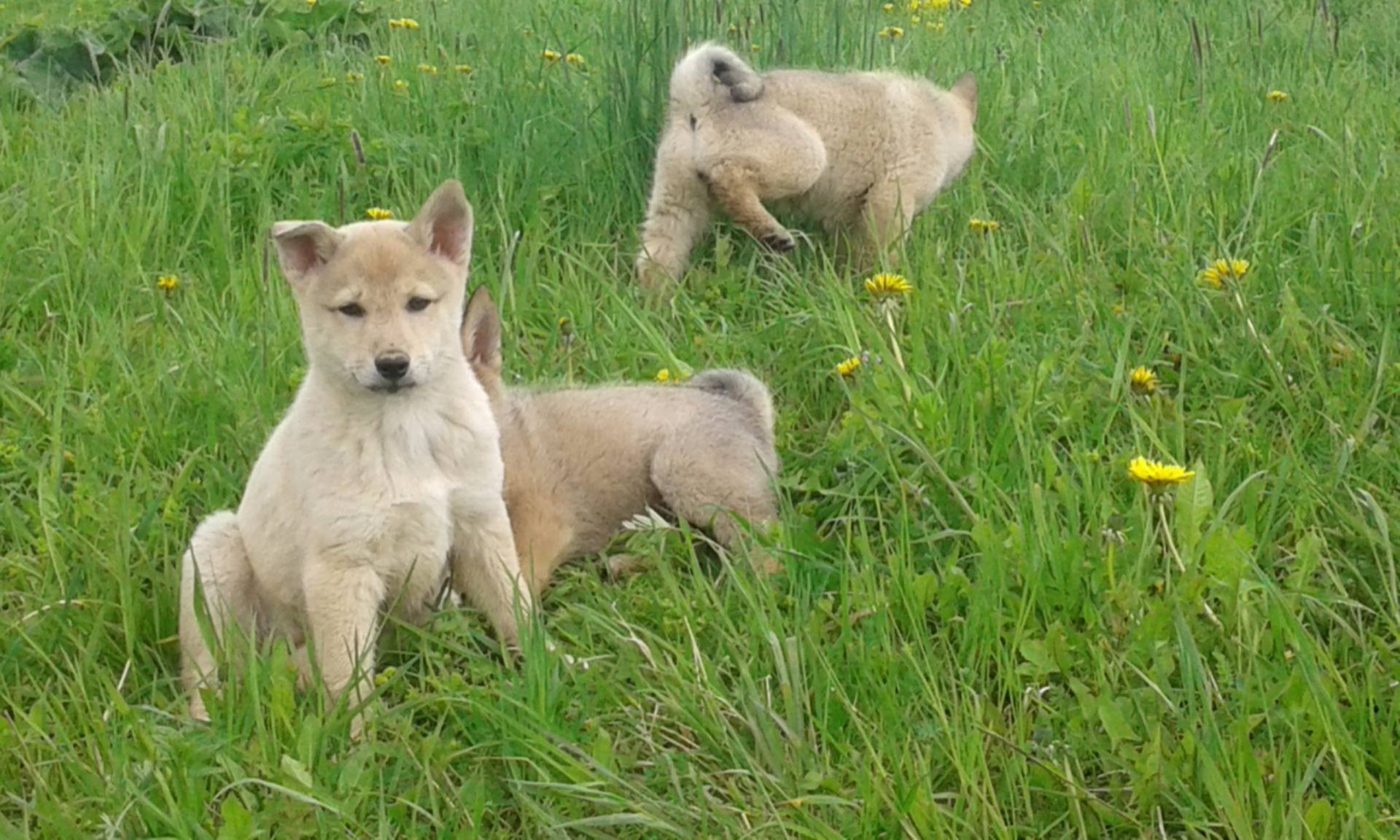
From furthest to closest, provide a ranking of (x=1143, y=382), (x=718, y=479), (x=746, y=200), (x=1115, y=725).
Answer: (x=746, y=200), (x=718, y=479), (x=1143, y=382), (x=1115, y=725)

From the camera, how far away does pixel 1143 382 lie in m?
3.36

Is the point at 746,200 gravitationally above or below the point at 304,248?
below

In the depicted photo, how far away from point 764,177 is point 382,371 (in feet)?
7.29

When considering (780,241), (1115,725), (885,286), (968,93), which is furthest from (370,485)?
(968,93)

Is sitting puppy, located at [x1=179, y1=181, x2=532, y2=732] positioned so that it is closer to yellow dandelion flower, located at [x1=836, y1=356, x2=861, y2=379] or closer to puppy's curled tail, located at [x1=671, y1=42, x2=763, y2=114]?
yellow dandelion flower, located at [x1=836, y1=356, x2=861, y2=379]

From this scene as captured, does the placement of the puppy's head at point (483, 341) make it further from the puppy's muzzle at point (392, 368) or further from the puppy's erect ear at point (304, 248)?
the puppy's muzzle at point (392, 368)

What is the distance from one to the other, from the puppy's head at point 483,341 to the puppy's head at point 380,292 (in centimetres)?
53

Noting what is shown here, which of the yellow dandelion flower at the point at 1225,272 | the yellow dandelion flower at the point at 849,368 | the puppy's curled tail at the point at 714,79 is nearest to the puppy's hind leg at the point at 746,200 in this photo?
the puppy's curled tail at the point at 714,79

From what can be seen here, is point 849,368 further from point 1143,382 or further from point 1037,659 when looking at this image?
point 1037,659

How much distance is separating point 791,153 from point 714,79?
0.35 m

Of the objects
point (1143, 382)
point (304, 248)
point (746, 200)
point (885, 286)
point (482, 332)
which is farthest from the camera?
point (746, 200)

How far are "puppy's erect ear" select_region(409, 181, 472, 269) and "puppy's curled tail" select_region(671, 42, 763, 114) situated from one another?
→ 182 cm

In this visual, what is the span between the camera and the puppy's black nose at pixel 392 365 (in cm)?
301

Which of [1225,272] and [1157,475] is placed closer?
→ [1157,475]
